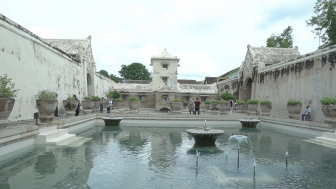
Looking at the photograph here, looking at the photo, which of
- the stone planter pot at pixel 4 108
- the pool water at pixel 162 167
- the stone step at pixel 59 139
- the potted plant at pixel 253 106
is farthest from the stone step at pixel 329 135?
the stone planter pot at pixel 4 108

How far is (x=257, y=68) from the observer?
60.6 ft

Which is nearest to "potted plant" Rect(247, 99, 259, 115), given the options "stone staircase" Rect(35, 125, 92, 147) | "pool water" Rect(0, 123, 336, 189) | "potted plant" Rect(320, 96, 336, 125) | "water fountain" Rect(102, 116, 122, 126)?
"potted plant" Rect(320, 96, 336, 125)

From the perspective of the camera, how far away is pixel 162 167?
464 centimetres

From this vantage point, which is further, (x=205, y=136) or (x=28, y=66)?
(x=28, y=66)

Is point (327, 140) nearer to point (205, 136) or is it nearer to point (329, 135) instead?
point (329, 135)

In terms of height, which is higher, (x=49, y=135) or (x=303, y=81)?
(x=303, y=81)

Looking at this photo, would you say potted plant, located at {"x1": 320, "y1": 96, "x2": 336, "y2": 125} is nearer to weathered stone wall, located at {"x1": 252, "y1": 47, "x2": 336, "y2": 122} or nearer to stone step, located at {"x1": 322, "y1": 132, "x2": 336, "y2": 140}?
stone step, located at {"x1": 322, "y1": 132, "x2": 336, "y2": 140}

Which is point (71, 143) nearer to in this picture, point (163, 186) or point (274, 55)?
point (163, 186)

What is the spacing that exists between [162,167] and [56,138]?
360 cm

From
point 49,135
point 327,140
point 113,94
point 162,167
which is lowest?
point 162,167

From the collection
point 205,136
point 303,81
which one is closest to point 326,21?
point 303,81

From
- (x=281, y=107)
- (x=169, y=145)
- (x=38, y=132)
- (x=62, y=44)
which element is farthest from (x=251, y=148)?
(x=62, y=44)

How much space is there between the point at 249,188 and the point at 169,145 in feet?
11.4

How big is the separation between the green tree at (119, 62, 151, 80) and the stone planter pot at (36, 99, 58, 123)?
39848 mm
